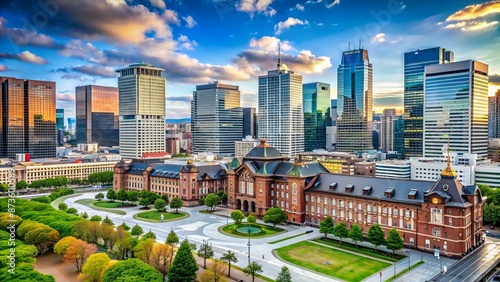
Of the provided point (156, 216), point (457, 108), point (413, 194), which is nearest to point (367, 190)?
point (413, 194)

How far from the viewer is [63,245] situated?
215 feet

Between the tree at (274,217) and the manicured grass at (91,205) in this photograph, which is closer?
the tree at (274,217)


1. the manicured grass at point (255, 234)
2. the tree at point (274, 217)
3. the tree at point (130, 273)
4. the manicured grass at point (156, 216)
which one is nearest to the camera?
the tree at point (130, 273)

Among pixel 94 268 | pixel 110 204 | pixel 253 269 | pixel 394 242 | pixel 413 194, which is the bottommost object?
pixel 110 204

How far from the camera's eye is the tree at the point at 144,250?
6188 cm

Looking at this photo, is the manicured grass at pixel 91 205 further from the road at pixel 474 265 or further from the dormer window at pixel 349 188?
the road at pixel 474 265

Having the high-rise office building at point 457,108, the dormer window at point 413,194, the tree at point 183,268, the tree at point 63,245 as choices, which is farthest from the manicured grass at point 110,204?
the high-rise office building at point 457,108

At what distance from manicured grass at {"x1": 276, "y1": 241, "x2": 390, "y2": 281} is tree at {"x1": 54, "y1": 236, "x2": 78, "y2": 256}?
38.2m

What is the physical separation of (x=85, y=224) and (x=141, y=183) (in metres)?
70.1

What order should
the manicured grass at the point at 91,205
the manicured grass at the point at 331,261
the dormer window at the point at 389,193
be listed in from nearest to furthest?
the manicured grass at the point at 331,261, the dormer window at the point at 389,193, the manicured grass at the point at 91,205

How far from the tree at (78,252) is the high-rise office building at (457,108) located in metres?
169

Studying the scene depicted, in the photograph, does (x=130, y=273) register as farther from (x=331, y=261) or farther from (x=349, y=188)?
(x=349, y=188)

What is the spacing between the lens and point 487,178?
471 feet

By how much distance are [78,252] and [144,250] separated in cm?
1099
